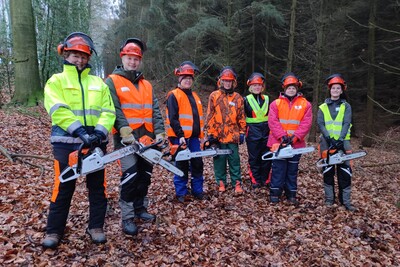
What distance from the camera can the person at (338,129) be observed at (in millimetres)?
5609

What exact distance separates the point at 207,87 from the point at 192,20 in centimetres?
907

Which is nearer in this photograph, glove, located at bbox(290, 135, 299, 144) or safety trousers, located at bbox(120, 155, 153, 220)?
safety trousers, located at bbox(120, 155, 153, 220)

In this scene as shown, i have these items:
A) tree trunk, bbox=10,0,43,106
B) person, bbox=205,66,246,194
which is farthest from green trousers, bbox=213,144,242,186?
tree trunk, bbox=10,0,43,106

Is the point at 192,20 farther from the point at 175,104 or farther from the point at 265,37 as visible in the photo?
the point at 175,104

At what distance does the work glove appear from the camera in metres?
3.96

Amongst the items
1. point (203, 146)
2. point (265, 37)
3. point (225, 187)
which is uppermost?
point (265, 37)

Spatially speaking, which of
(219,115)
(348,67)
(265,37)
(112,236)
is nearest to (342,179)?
(219,115)

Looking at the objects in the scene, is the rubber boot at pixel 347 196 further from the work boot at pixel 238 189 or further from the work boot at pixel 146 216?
the work boot at pixel 146 216

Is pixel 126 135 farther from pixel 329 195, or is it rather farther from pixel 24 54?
pixel 24 54

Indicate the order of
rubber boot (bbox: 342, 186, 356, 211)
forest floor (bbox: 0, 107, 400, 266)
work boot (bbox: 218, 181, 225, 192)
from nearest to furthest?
forest floor (bbox: 0, 107, 400, 266), rubber boot (bbox: 342, 186, 356, 211), work boot (bbox: 218, 181, 225, 192)

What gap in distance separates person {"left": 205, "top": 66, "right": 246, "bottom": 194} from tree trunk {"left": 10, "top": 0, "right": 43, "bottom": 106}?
7290 mm

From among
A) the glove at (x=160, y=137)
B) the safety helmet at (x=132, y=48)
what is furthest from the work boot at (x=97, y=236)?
the safety helmet at (x=132, y=48)

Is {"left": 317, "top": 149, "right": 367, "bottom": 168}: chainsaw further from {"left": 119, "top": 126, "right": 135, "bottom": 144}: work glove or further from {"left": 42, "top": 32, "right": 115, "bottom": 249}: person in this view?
{"left": 42, "top": 32, "right": 115, "bottom": 249}: person

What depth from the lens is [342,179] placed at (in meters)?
5.68
